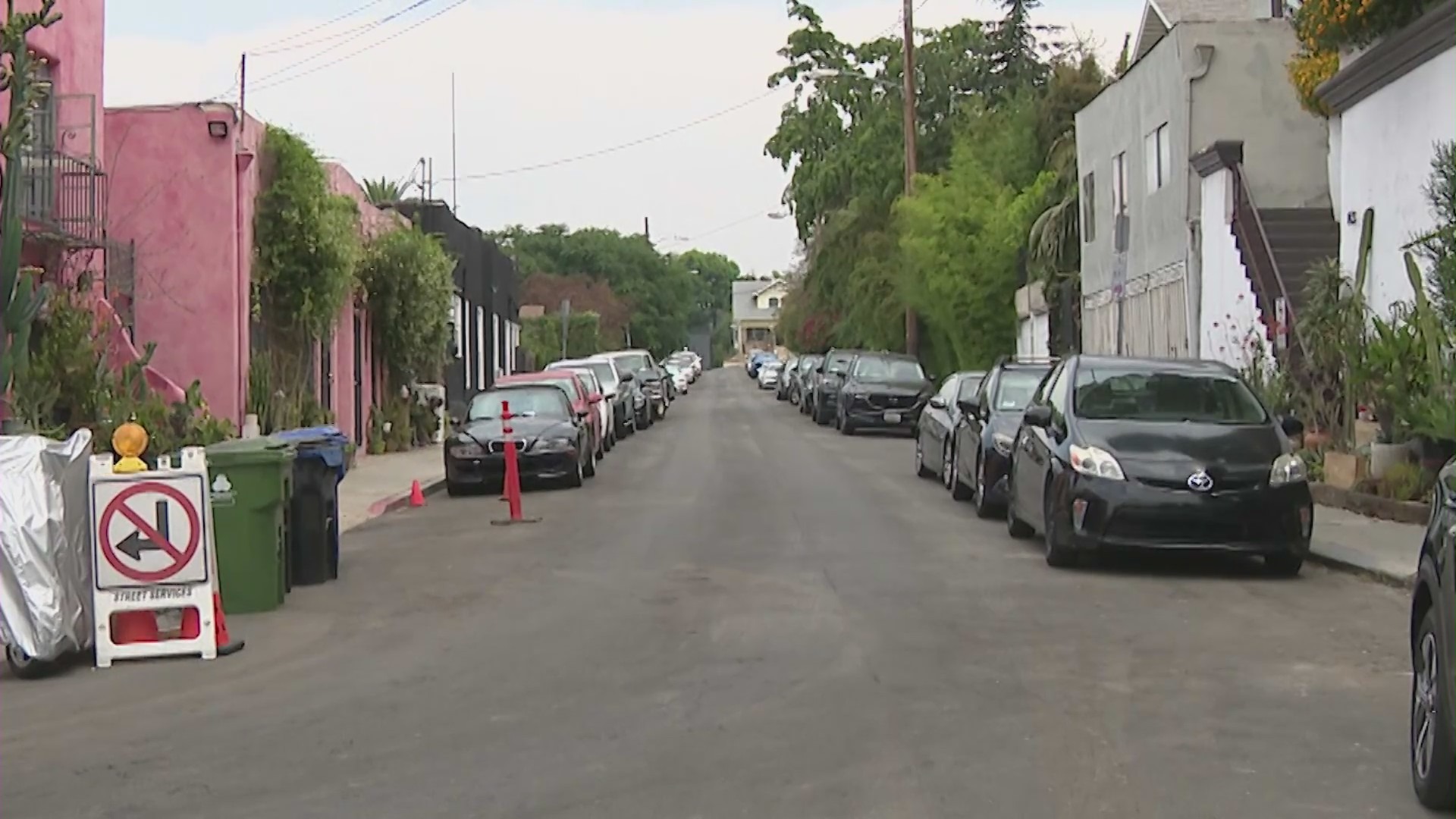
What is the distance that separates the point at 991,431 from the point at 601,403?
13.1 m

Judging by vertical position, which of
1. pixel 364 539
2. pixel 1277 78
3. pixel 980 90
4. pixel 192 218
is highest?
pixel 980 90

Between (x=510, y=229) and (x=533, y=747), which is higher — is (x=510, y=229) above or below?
above

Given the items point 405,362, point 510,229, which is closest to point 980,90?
point 405,362

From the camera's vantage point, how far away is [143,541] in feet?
32.4

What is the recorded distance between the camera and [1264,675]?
28.4 ft

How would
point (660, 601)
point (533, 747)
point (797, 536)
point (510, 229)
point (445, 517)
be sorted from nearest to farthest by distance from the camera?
point (533, 747), point (660, 601), point (797, 536), point (445, 517), point (510, 229)

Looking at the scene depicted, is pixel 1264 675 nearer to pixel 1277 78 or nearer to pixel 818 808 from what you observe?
pixel 818 808

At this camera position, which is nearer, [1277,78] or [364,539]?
[364,539]

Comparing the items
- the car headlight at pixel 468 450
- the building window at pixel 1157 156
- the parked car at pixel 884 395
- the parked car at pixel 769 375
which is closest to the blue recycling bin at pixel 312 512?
the car headlight at pixel 468 450

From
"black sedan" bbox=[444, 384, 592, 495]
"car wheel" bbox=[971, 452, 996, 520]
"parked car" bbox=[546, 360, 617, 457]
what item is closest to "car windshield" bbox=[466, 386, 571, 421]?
"black sedan" bbox=[444, 384, 592, 495]

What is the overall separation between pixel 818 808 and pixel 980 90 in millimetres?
52451

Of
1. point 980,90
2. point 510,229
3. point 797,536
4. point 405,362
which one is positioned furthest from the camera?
point 510,229

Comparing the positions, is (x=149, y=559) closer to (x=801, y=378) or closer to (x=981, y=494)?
(x=981, y=494)

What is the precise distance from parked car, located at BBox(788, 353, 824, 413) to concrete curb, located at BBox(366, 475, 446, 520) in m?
21.2
